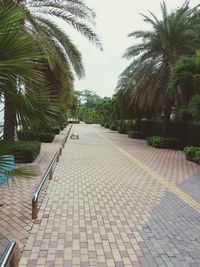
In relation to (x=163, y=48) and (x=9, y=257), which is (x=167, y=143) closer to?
(x=163, y=48)

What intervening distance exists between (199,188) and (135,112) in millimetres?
20253

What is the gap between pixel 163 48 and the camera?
20.5 meters

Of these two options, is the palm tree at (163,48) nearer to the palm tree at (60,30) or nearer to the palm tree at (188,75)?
the palm tree at (188,75)

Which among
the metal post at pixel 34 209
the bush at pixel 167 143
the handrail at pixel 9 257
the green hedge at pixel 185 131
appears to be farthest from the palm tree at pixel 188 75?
the handrail at pixel 9 257

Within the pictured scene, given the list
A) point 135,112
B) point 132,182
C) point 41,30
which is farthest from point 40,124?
point 135,112

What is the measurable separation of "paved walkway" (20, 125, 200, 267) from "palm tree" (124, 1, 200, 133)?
34.4ft

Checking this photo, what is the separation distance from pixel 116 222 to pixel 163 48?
54.3 feet

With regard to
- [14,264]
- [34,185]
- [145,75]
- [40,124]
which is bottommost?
[34,185]

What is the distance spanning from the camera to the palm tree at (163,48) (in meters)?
20.0

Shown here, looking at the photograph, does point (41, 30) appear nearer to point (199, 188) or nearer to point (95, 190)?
point (95, 190)

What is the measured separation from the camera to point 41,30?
11.9 m

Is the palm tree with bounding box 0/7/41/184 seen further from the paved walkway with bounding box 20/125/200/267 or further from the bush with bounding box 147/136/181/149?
the bush with bounding box 147/136/181/149

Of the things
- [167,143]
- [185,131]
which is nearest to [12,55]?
[167,143]

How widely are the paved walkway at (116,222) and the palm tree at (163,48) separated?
10.5 metres
